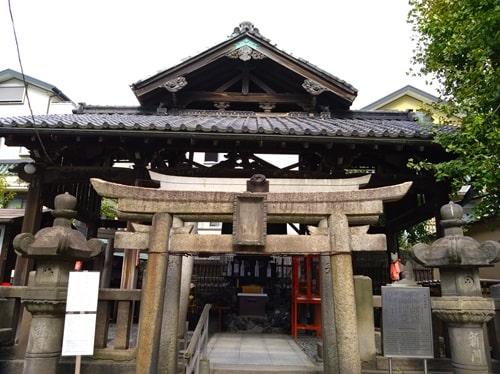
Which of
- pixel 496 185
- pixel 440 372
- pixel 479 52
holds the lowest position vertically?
pixel 440 372

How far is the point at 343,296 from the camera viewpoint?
474 cm

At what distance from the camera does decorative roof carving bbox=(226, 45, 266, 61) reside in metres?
10.1

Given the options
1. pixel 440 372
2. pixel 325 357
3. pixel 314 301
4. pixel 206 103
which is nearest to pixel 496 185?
pixel 440 372

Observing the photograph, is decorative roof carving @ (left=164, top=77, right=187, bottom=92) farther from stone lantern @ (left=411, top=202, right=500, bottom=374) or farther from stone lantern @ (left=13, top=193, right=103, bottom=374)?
stone lantern @ (left=411, top=202, right=500, bottom=374)

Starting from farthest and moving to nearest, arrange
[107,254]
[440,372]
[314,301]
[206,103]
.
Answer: [206,103]
[314,301]
[107,254]
[440,372]

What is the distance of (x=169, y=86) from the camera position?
997 cm

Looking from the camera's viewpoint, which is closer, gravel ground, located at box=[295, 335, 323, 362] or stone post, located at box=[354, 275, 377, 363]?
stone post, located at box=[354, 275, 377, 363]

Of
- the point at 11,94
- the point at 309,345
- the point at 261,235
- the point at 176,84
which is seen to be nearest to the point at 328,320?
the point at 261,235

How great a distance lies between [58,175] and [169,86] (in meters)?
3.68

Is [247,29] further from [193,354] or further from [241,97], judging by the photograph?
[193,354]

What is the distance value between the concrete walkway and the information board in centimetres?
201

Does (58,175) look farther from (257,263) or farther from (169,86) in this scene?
(257,263)

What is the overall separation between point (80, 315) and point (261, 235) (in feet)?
8.34

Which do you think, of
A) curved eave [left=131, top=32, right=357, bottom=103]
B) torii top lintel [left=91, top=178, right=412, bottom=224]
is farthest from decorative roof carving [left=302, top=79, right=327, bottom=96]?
torii top lintel [left=91, top=178, right=412, bottom=224]
